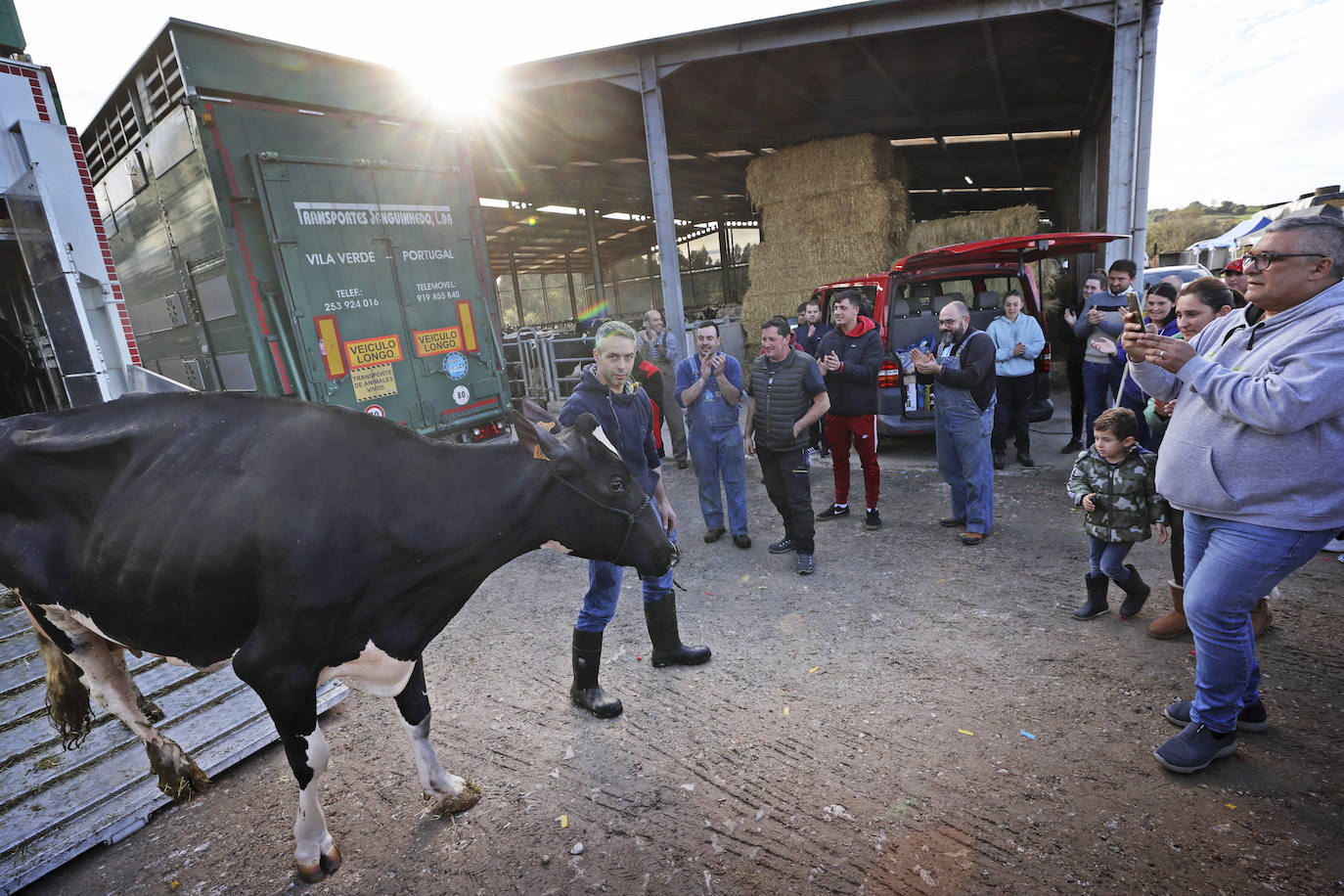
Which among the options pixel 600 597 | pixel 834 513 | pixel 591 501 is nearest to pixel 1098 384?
pixel 834 513

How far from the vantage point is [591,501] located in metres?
2.42

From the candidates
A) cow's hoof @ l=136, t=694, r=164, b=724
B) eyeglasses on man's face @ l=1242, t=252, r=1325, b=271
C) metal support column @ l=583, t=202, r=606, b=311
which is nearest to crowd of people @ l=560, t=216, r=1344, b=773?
eyeglasses on man's face @ l=1242, t=252, r=1325, b=271

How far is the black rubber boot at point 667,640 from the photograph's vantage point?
3617mm

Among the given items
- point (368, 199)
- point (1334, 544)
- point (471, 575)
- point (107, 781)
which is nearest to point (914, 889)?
point (471, 575)

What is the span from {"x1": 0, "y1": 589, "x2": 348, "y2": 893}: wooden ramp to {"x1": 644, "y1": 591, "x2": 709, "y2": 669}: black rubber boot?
1785mm

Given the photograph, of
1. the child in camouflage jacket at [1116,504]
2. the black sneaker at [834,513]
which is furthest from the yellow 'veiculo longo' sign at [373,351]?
the child in camouflage jacket at [1116,504]

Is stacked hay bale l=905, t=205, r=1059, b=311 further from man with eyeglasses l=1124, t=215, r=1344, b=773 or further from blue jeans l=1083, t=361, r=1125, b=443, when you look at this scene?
man with eyeglasses l=1124, t=215, r=1344, b=773

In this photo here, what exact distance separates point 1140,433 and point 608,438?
14.5 feet

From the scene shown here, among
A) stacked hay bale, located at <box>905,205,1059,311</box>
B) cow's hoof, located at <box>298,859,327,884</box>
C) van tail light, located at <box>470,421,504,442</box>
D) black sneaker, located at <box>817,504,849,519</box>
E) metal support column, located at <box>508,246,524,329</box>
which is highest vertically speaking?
metal support column, located at <box>508,246,524,329</box>

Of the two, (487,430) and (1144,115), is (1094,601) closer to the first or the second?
(487,430)

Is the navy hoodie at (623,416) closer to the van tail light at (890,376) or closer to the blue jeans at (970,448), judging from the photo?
the blue jeans at (970,448)

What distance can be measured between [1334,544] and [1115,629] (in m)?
2.12

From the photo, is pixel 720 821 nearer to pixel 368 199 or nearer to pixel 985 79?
pixel 368 199

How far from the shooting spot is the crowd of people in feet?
7.19
